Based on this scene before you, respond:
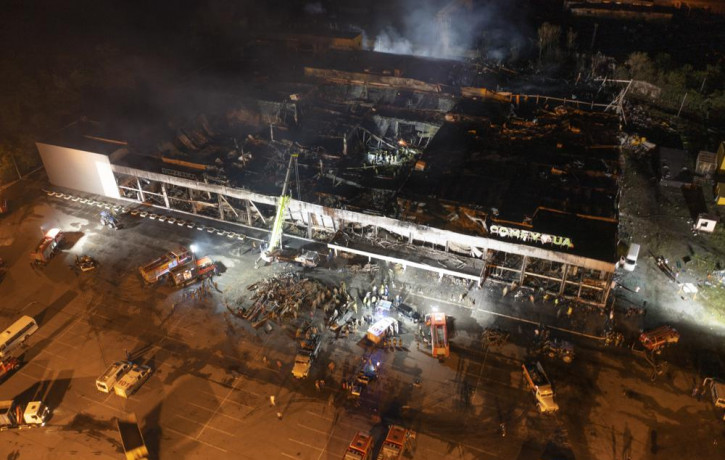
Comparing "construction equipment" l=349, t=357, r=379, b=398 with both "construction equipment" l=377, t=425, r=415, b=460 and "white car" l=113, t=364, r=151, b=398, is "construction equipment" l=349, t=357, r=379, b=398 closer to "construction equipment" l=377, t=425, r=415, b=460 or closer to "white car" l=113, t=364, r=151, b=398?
"construction equipment" l=377, t=425, r=415, b=460

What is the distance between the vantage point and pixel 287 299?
146ft

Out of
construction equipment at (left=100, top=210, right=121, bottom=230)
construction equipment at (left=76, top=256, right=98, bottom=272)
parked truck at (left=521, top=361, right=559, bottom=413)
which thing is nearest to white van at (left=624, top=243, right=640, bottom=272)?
parked truck at (left=521, top=361, right=559, bottom=413)

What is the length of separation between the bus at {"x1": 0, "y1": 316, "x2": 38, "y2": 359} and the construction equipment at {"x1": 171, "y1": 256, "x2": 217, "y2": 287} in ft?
37.8

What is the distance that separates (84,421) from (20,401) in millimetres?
5416

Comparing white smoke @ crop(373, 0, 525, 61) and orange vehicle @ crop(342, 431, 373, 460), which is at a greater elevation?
white smoke @ crop(373, 0, 525, 61)

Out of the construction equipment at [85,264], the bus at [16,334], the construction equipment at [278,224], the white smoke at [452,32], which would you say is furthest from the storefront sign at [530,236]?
the white smoke at [452,32]

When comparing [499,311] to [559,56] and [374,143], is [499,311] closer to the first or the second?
[374,143]

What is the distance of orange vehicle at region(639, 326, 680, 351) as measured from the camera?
3909 centimetres

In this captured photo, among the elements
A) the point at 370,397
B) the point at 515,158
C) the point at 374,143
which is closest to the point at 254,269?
the point at 370,397

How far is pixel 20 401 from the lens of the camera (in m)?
36.7

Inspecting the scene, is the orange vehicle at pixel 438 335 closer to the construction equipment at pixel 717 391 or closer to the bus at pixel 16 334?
the construction equipment at pixel 717 391

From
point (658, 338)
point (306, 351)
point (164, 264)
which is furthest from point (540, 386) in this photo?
point (164, 264)

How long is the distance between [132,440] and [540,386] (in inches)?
1094

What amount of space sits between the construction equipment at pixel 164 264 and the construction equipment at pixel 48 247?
951 cm
